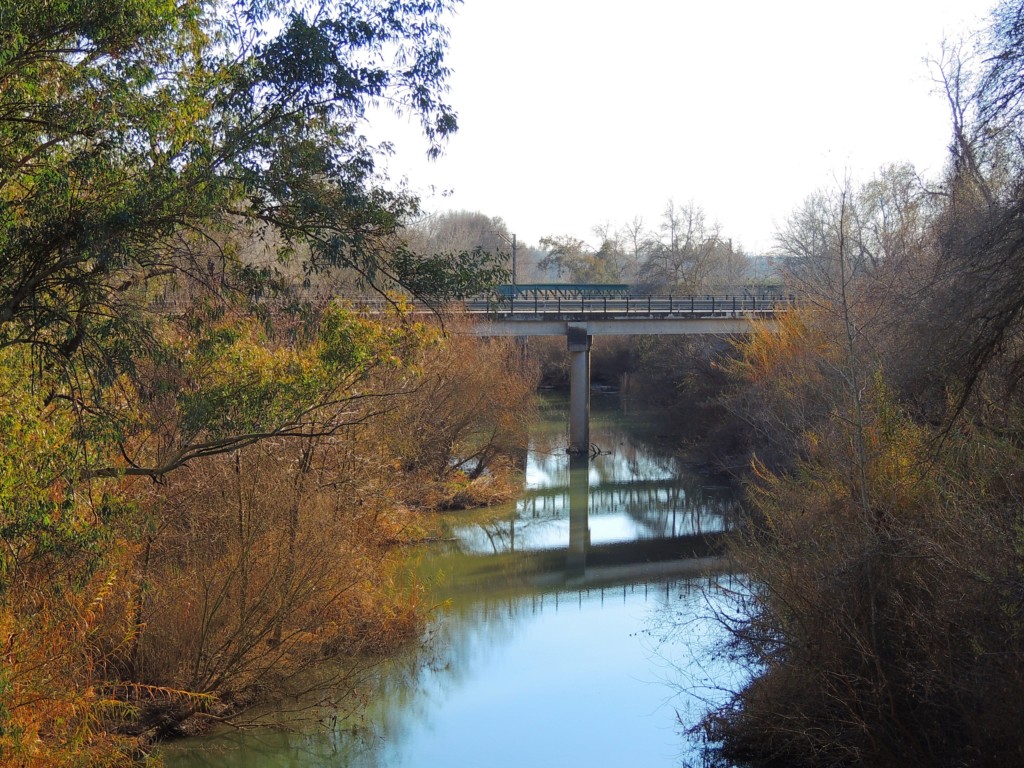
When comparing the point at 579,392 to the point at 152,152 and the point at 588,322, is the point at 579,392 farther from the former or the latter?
the point at 152,152

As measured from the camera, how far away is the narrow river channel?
12188mm

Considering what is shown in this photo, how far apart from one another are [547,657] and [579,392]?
20.3 metres

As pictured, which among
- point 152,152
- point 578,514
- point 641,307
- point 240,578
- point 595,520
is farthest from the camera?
point 641,307

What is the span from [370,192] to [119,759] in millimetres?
5785

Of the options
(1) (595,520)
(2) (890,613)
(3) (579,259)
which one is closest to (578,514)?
(1) (595,520)

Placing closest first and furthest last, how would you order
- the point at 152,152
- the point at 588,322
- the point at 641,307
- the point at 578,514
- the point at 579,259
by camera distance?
the point at 152,152 < the point at 578,514 < the point at 588,322 < the point at 641,307 < the point at 579,259

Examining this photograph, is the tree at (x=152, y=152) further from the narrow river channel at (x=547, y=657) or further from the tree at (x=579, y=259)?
the tree at (x=579, y=259)

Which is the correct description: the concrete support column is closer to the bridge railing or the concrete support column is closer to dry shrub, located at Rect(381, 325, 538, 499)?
the bridge railing

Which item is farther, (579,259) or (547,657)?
(579,259)

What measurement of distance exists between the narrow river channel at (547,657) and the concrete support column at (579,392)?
7992 mm

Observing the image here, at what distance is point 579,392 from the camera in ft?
117

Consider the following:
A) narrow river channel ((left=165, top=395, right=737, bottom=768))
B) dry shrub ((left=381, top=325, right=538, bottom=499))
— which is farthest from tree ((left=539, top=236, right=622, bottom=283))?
narrow river channel ((left=165, top=395, right=737, bottom=768))

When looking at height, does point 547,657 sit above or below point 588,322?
below

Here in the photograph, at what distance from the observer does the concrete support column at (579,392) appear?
116 ft
